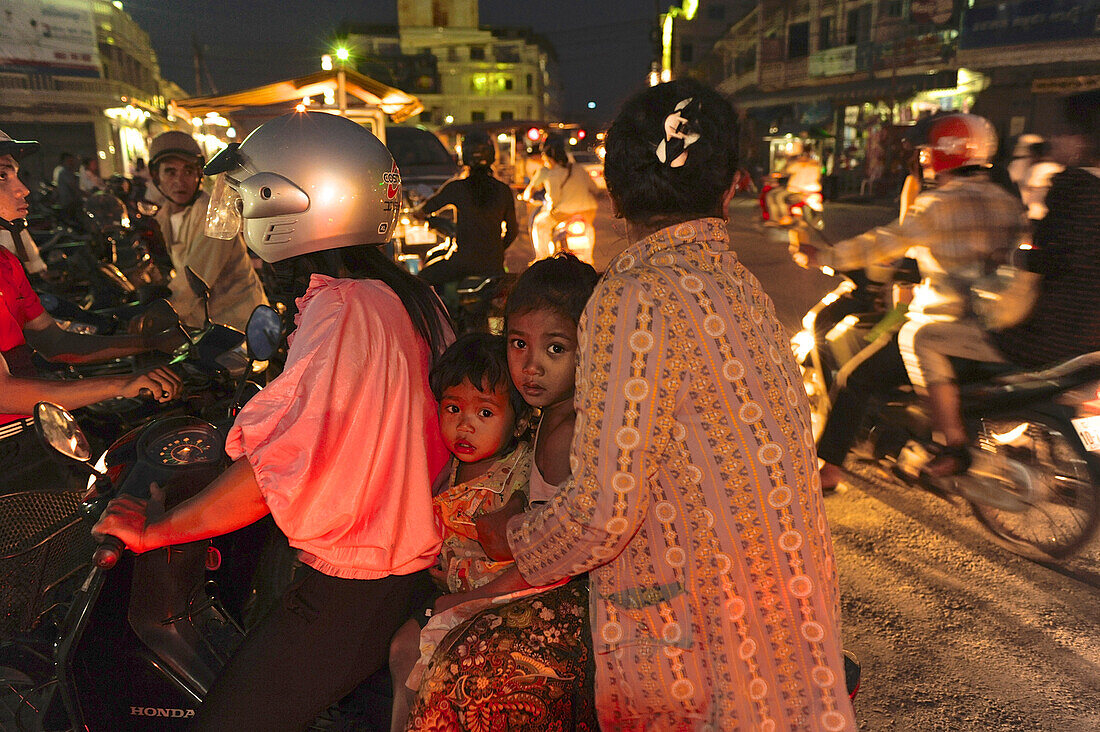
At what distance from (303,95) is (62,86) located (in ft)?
115

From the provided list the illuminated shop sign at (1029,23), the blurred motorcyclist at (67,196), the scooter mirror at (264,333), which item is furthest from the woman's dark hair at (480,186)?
the illuminated shop sign at (1029,23)

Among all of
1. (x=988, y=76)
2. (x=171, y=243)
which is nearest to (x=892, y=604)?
(x=171, y=243)

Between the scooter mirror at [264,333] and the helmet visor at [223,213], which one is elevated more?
the helmet visor at [223,213]

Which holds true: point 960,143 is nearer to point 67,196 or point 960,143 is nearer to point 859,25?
point 67,196

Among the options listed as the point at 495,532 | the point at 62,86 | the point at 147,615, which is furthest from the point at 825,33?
the point at 147,615

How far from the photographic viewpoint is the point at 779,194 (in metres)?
4.91

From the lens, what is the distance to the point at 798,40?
3778 cm

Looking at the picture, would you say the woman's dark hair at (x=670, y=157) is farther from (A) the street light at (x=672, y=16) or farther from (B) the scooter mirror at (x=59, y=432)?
(A) the street light at (x=672, y=16)

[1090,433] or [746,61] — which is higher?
[746,61]

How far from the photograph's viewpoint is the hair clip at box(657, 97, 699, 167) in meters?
1.35

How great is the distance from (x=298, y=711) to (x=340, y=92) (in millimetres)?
9526

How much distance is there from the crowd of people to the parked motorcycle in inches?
116

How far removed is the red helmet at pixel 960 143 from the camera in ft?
13.6

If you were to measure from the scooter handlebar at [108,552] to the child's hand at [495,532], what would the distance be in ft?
2.52
